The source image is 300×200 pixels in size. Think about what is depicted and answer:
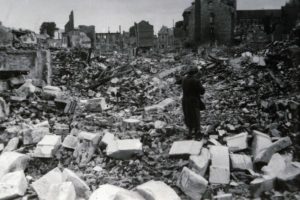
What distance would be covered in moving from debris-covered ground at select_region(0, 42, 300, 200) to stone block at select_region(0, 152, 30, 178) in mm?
16

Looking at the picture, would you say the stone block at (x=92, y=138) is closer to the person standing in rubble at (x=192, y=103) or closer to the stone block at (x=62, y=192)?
the stone block at (x=62, y=192)

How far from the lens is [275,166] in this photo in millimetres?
4367

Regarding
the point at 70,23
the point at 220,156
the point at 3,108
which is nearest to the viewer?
the point at 220,156

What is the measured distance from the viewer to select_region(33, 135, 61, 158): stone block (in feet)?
17.9

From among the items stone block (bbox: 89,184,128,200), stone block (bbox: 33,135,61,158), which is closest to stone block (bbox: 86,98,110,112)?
stone block (bbox: 33,135,61,158)

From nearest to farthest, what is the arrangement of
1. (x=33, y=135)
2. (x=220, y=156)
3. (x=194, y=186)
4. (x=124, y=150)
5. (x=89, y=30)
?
(x=194, y=186)
(x=220, y=156)
(x=124, y=150)
(x=33, y=135)
(x=89, y=30)

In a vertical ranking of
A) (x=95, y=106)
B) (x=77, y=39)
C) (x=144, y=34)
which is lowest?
(x=95, y=106)

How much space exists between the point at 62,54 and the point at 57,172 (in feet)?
40.4

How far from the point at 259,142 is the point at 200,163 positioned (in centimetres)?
110

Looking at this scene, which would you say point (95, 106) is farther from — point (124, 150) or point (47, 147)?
point (124, 150)

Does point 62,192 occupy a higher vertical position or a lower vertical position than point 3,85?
lower

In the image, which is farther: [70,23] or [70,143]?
[70,23]

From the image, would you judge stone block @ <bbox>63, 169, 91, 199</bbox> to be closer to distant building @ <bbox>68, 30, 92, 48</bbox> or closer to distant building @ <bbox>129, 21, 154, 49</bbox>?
distant building @ <bbox>68, 30, 92, 48</bbox>

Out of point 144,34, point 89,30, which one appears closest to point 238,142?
point 144,34
